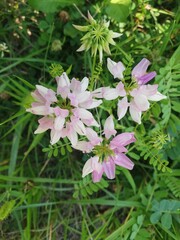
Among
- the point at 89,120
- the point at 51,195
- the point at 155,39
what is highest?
the point at 155,39

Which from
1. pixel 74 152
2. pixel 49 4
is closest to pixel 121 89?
pixel 49 4

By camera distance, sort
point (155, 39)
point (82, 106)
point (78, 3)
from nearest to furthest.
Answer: point (82, 106) → point (78, 3) → point (155, 39)

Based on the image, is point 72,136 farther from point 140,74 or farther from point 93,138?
point 140,74

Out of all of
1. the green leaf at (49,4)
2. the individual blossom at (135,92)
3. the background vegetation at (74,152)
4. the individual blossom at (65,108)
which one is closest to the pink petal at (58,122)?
the individual blossom at (65,108)

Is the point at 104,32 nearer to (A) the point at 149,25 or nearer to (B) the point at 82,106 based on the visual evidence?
(B) the point at 82,106

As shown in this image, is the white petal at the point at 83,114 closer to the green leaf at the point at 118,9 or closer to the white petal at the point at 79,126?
the white petal at the point at 79,126

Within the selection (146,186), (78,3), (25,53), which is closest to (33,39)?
(25,53)

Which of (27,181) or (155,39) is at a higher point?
(155,39)
